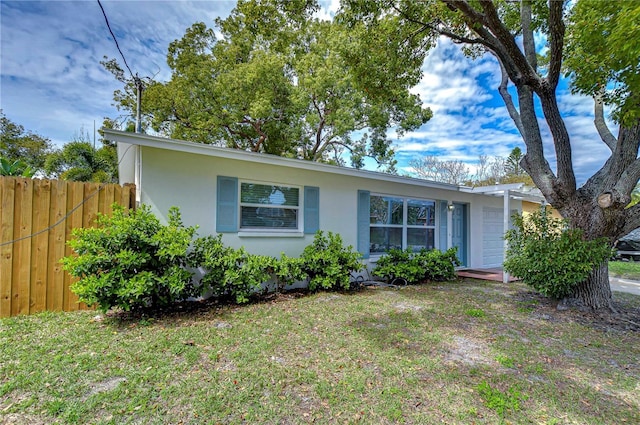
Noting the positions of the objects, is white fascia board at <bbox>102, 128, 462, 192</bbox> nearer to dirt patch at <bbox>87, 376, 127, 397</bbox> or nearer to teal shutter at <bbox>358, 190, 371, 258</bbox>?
teal shutter at <bbox>358, 190, 371, 258</bbox>

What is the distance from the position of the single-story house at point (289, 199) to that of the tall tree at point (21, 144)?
1533 cm

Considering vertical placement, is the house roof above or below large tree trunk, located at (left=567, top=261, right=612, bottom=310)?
above

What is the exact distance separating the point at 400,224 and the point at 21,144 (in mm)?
21323

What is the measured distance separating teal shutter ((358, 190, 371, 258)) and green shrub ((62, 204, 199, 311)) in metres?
4.04

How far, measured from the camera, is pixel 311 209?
6.66 meters

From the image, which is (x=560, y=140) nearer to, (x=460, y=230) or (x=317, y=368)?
(x=460, y=230)

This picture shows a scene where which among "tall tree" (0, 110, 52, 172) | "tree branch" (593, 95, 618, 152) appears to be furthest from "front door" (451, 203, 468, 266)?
"tall tree" (0, 110, 52, 172)

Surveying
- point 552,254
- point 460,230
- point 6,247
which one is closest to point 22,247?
point 6,247

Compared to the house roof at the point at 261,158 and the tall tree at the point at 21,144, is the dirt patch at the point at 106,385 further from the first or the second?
the tall tree at the point at 21,144

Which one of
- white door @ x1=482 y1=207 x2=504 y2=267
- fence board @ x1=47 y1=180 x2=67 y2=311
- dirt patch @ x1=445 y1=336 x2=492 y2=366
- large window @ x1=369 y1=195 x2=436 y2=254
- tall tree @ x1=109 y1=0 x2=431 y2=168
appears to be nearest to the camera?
dirt patch @ x1=445 y1=336 x2=492 y2=366

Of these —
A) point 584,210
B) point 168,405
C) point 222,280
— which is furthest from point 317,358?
point 584,210

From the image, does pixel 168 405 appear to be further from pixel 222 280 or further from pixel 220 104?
pixel 220 104

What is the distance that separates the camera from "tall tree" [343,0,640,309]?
411 centimetres

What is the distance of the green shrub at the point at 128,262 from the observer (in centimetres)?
387
